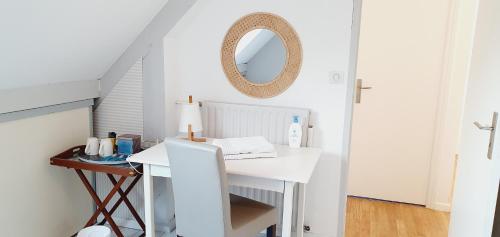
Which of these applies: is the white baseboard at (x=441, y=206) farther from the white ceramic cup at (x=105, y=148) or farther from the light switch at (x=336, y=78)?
the white ceramic cup at (x=105, y=148)

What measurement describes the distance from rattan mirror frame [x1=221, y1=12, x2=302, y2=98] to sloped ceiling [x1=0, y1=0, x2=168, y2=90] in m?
0.50

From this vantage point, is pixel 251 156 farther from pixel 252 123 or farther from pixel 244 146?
pixel 252 123

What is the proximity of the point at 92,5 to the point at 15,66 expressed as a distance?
478mm

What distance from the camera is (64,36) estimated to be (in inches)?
80.4

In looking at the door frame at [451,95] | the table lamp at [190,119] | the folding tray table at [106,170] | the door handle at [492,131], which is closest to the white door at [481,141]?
the door handle at [492,131]

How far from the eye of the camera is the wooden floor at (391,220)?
2.82 meters

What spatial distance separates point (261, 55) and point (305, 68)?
11.3 inches

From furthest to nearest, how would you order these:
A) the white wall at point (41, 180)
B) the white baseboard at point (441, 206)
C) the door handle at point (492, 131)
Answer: the white baseboard at point (441, 206), the white wall at point (41, 180), the door handle at point (492, 131)

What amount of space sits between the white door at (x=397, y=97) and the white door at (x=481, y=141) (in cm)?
102

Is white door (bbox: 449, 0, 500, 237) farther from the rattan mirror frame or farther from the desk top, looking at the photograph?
the rattan mirror frame

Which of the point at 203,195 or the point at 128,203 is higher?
the point at 203,195

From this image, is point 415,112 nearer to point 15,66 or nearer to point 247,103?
point 247,103

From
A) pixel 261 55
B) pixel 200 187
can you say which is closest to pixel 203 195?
pixel 200 187

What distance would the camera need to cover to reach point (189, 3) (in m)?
2.49
